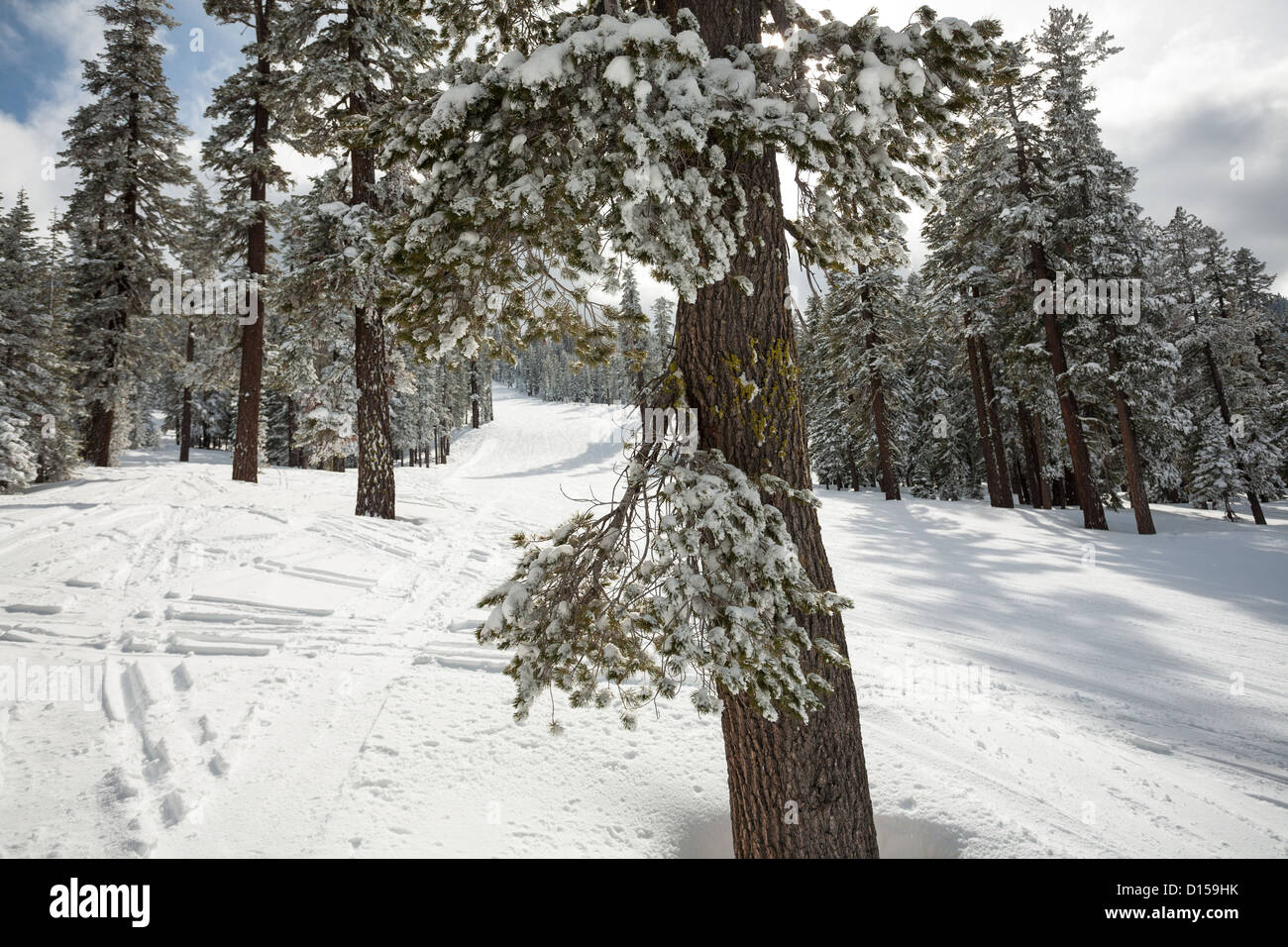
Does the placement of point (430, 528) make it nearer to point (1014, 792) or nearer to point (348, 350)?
point (1014, 792)

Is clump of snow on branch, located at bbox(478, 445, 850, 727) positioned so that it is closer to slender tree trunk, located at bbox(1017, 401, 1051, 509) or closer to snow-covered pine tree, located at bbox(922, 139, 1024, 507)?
snow-covered pine tree, located at bbox(922, 139, 1024, 507)

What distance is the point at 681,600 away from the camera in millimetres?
2377

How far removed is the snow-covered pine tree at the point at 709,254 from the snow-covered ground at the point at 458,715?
1.60m

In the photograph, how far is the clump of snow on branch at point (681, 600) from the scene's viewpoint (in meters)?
2.40

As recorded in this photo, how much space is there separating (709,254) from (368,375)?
10334 millimetres

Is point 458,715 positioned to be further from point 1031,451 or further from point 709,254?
point 1031,451

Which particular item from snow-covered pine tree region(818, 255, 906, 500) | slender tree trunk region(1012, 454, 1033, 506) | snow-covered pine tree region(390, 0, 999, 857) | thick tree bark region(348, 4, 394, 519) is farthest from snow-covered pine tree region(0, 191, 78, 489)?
→ slender tree trunk region(1012, 454, 1033, 506)

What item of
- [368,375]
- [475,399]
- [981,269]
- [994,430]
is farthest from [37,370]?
[475,399]

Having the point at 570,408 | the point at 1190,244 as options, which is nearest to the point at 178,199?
the point at 1190,244

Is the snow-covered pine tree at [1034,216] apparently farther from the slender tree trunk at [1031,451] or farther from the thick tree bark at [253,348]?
the thick tree bark at [253,348]

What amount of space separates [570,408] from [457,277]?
82032 mm

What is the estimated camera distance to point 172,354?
19.7 metres

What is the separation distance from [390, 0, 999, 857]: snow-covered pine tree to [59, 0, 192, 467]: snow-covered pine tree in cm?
2268

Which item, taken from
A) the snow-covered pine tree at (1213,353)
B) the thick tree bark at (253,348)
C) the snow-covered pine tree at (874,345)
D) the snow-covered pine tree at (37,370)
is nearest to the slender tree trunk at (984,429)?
the snow-covered pine tree at (874,345)
